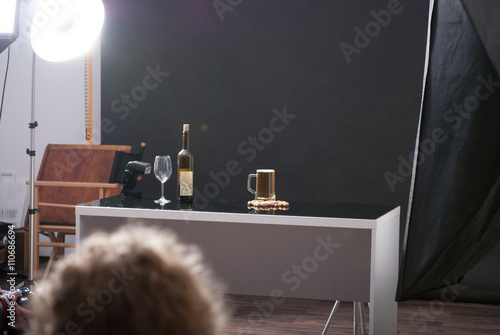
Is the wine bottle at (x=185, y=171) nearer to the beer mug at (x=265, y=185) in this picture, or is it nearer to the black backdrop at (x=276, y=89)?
the beer mug at (x=265, y=185)

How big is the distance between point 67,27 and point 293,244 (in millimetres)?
1973

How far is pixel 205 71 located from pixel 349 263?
237cm

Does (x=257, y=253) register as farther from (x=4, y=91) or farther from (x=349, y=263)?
(x=4, y=91)

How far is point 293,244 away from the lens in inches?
94.9

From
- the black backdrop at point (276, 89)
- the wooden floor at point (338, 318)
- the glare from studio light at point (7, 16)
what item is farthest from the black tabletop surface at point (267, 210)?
the black backdrop at point (276, 89)

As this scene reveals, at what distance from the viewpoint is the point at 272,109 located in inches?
165

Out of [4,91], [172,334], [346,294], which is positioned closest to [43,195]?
[4,91]

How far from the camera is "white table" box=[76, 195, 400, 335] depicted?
2.16 metres

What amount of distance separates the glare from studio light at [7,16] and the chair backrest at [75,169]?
1.22 m

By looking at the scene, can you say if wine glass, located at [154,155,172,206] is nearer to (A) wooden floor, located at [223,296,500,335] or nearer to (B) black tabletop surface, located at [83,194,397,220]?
(B) black tabletop surface, located at [83,194,397,220]

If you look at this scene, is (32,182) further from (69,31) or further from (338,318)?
(338,318)

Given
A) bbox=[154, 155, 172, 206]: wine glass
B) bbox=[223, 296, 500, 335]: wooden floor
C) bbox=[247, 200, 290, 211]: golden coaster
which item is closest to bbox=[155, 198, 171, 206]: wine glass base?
bbox=[154, 155, 172, 206]: wine glass

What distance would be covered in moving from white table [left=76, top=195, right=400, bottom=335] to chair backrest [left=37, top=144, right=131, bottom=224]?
1.68 m

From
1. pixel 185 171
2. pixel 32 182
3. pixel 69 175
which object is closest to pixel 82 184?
pixel 32 182
